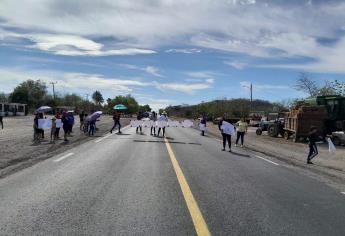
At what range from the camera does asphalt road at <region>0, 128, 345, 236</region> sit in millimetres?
7465

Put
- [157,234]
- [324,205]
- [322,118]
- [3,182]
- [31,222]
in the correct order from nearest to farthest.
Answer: [157,234] < [31,222] < [324,205] < [3,182] < [322,118]

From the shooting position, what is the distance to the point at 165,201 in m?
9.58

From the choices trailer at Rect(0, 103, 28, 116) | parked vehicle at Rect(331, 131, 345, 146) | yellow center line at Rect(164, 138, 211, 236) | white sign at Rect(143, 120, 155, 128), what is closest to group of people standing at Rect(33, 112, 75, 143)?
white sign at Rect(143, 120, 155, 128)

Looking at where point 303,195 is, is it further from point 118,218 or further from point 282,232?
point 118,218

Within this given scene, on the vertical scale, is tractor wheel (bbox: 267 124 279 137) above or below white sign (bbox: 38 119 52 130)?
below

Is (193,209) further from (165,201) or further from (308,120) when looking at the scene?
(308,120)

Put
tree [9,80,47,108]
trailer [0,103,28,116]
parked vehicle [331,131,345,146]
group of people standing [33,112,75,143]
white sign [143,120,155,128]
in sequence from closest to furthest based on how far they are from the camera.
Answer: group of people standing [33,112,75,143] < parked vehicle [331,131,345,146] < white sign [143,120,155,128] < trailer [0,103,28,116] < tree [9,80,47,108]

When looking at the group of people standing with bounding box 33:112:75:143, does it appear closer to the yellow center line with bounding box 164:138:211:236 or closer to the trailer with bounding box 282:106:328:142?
the trailer with bounding box 282:106:328:142

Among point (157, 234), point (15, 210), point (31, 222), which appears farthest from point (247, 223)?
point (15, 210)

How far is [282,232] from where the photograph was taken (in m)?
7.27

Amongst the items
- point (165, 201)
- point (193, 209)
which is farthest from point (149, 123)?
point (193, 209)

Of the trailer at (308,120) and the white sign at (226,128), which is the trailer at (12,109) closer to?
the trailer at (308,120)

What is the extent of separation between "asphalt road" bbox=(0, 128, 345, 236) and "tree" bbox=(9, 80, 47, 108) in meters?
134

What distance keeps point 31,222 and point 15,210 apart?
1.03 meters
